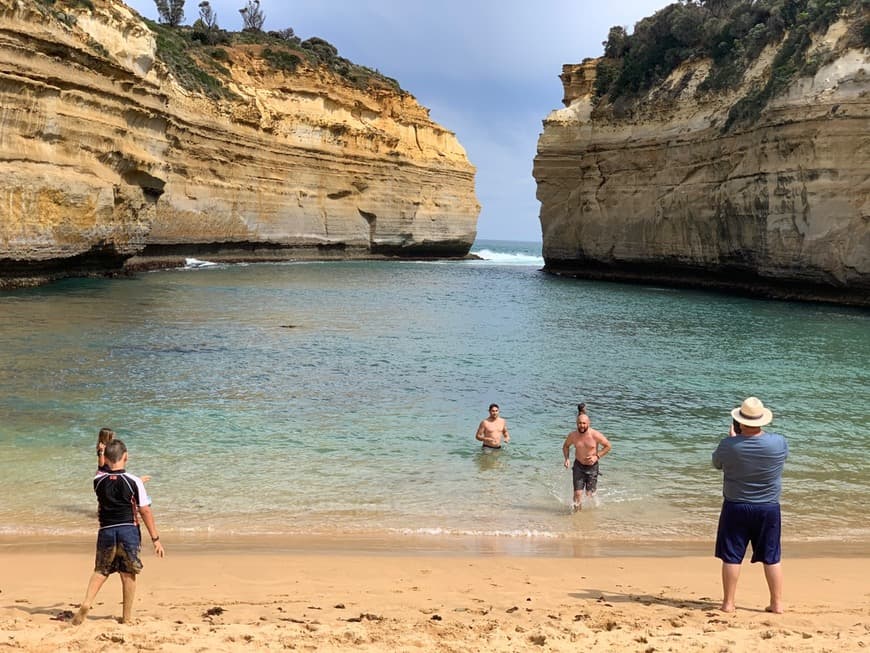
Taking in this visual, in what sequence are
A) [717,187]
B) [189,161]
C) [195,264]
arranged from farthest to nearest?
[195,264] → [189,161] → [717,187]

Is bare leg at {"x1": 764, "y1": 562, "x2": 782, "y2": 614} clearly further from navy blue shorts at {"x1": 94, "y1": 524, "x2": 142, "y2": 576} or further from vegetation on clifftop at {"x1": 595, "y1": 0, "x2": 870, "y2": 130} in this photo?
vegetation on clifftop at {"x1": 595, "y1": 0, "x2": 870, "y2": 130}

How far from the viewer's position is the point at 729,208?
3064 cm

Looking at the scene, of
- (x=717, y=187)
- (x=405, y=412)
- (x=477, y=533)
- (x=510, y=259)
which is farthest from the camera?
(x=510, y=259)

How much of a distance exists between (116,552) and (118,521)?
0.58ft

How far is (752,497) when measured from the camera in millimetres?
5047

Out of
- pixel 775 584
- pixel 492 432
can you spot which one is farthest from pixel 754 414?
pixel 492 432

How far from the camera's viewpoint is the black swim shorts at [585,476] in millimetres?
7723

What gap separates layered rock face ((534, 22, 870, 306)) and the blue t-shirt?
22742 millimetres

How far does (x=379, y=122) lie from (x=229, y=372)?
46.2 m

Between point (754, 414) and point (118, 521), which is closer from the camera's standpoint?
point (118, 521)

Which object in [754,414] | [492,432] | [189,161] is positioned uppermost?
[189,161]

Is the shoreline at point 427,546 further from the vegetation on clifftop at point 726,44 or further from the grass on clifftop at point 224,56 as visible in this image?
the grass on clifftop at point 224,56

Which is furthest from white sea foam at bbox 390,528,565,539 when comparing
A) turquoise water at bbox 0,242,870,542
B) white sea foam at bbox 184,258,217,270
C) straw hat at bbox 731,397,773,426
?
white sea foam at bbox 184,258,217,270

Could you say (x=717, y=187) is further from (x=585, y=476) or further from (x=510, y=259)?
(x=510, y=259)
